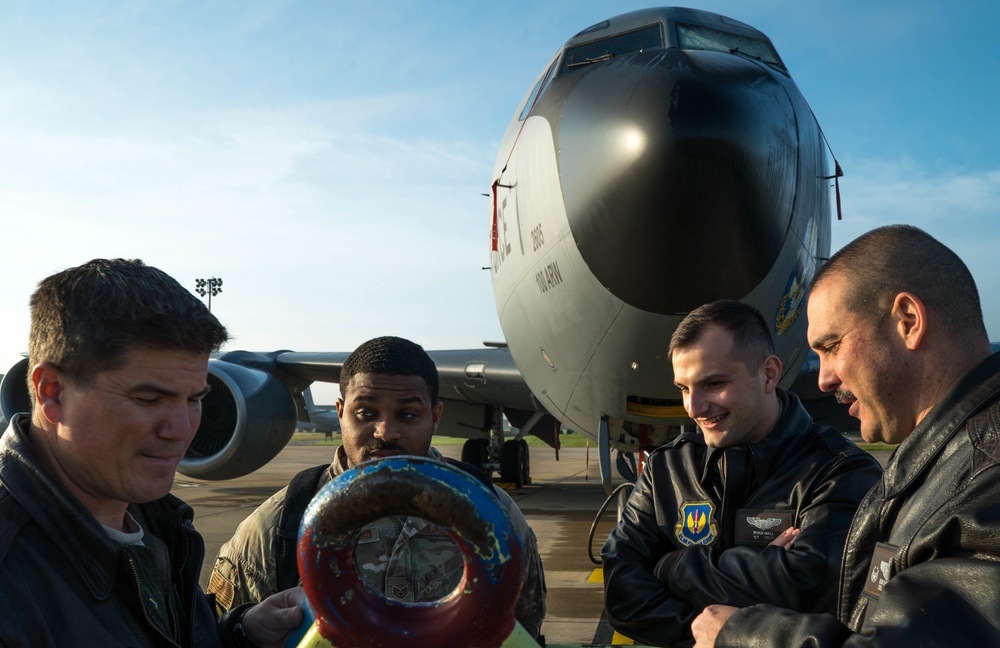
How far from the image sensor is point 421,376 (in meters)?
2.40

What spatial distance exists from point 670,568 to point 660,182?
2.65 meters

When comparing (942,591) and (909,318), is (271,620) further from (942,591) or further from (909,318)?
(909,318)

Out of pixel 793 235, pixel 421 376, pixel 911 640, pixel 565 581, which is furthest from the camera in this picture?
pixel 565 581

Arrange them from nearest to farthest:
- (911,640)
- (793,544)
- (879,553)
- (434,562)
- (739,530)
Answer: (911,640)
(879,553)
(434,562)
(793,544)
(739,530)

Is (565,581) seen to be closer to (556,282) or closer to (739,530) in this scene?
(556,282)

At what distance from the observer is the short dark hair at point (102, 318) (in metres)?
1.40

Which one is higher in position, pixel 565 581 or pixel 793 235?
pixel 793 235

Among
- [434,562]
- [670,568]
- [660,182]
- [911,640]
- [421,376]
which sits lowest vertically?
[670,568]

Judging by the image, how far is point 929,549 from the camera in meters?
1.28

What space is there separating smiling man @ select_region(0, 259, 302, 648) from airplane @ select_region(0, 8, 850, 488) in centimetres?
340

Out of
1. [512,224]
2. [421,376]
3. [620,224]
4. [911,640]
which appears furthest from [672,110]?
[911,640]

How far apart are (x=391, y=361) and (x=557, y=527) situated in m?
7.14

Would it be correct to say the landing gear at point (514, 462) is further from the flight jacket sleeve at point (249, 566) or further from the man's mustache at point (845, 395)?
the man's mustache at point (845, 395)

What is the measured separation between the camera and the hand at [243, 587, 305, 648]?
4.59 feet
